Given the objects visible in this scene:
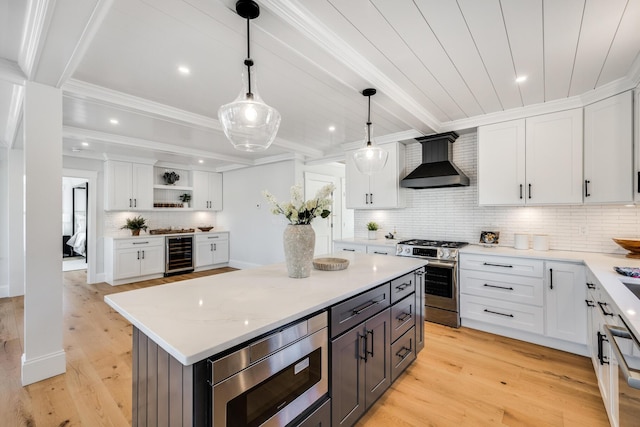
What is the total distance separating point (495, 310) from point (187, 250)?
570 centimetres

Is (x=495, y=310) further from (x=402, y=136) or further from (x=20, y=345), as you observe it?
(x=20, y=345)

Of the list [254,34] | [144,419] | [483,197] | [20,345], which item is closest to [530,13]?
[254,34]

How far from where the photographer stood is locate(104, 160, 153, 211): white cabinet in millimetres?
5441

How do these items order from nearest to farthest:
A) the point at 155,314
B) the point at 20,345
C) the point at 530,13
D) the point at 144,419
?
the point at 155,314
the point at 144,419
the point at 530,13
the point at 20,345

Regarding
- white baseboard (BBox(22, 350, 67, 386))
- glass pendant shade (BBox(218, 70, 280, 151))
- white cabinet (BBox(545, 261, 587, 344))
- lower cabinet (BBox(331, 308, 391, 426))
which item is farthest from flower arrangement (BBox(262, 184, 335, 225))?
white cabinet (BBox(545, 261, 587, 344))

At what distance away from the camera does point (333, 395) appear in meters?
1.55

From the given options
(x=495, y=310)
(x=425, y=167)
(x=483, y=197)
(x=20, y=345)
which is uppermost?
(x=425, y=167)

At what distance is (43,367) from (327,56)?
3288 millimetres

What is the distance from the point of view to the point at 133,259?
18.0 feet

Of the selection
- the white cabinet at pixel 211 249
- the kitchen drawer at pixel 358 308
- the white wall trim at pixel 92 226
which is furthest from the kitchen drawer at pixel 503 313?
the white wall trim at pixel 92 226

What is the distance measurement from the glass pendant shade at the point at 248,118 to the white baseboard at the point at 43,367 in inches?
94.9

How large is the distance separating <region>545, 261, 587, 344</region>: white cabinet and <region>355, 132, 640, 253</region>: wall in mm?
658

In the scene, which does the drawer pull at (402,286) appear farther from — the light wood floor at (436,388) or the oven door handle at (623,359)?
the oven door handle at (623,359)

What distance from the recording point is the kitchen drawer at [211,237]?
6473 millimetres
